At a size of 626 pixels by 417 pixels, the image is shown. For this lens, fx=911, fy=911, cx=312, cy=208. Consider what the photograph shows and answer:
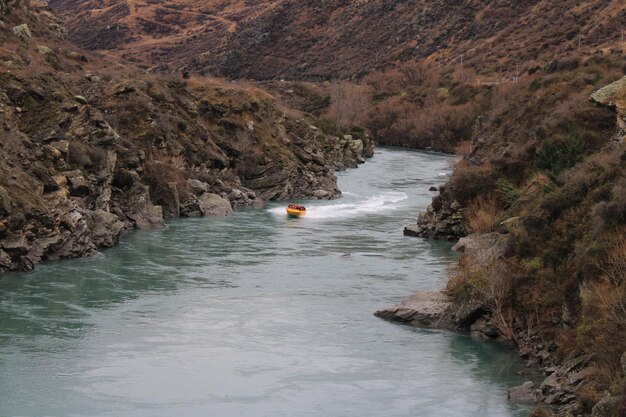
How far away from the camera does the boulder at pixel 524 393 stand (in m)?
25.8

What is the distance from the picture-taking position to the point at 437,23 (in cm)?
16688

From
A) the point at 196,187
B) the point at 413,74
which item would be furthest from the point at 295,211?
the point at 413,74

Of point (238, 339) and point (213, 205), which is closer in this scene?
point (238, 339)

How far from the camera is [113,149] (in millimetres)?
56906

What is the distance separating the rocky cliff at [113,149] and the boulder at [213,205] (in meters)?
0.09

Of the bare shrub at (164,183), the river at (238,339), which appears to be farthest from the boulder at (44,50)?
the river at (238,339)

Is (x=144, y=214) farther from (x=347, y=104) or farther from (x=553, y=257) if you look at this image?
(x=347, y=104)

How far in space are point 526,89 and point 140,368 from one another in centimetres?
4836

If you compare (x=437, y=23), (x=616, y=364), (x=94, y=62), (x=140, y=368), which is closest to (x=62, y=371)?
(x=140, y=368)

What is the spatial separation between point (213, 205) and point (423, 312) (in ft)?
Answer: 103

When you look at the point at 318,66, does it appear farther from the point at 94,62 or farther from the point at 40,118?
the point at 40,118

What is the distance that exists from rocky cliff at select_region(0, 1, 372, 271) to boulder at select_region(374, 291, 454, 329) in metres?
17.4

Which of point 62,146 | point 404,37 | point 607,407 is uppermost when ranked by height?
point 404,37

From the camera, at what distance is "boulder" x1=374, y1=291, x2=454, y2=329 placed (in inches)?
1336
